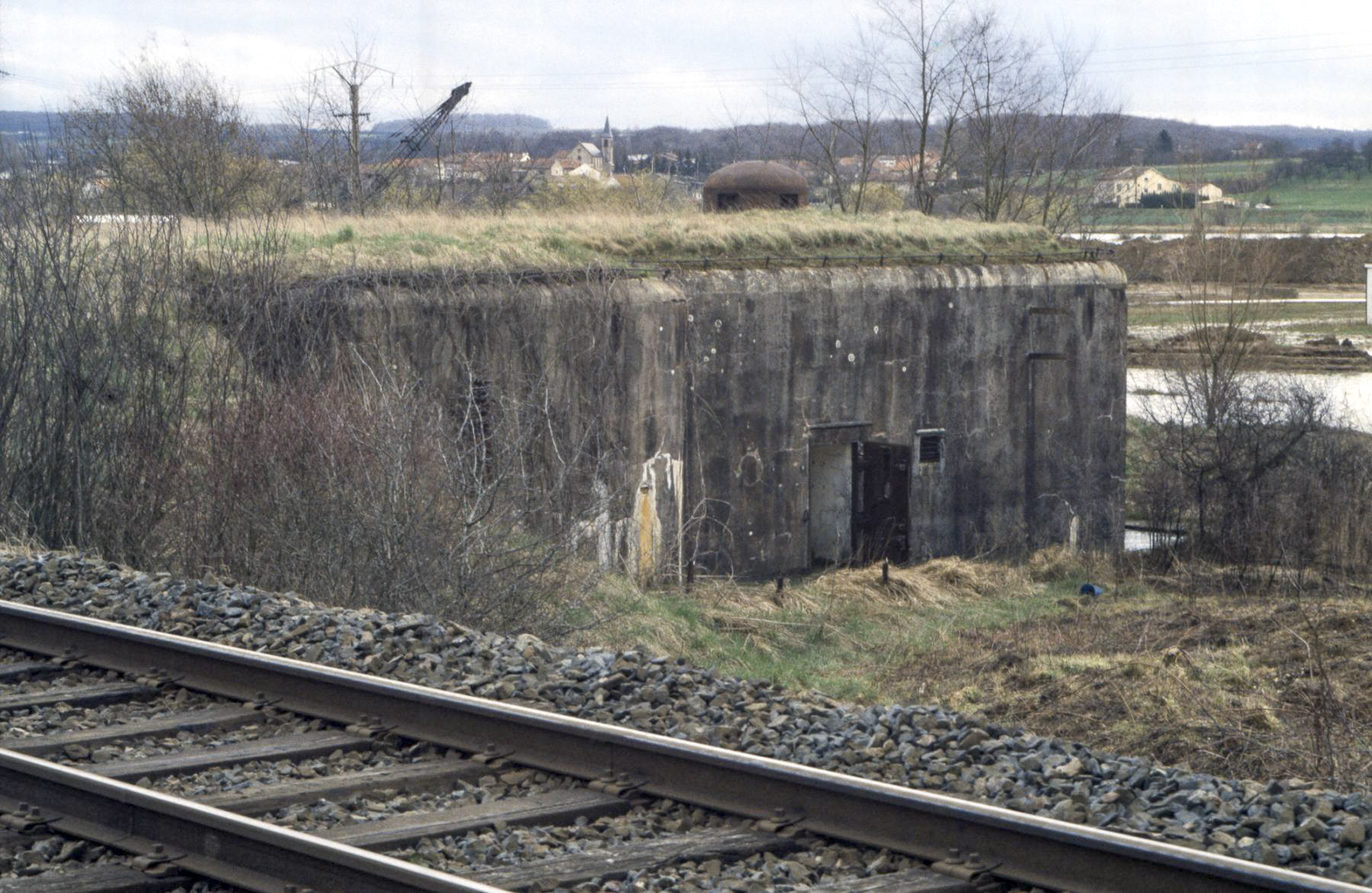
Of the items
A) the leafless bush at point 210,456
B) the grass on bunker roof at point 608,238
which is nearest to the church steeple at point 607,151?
the grass on bunker roof at point 608,238

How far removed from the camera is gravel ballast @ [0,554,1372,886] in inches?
163

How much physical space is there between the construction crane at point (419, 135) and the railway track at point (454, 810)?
31751 mm

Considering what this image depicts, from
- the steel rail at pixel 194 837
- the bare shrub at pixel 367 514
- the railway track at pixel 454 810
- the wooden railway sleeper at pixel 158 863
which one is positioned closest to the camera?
the steel rail at pixel 194 837

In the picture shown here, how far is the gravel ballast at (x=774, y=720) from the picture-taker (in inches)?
163

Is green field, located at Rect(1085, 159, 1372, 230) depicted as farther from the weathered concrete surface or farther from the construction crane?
the weathered concrete surface

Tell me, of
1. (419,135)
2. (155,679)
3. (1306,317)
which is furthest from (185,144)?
(1306,317)

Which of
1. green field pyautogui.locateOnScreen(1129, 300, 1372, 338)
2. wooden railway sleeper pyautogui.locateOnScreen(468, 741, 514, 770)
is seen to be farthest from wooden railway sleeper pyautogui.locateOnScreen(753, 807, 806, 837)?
green field pyautogui.locateOnScreen(1129, 300, 1372, 338)

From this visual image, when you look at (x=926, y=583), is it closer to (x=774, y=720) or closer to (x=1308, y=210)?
(x=774, y=720)

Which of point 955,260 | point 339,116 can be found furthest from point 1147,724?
point 339,116

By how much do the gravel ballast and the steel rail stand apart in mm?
379

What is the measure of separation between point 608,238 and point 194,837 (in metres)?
13.8

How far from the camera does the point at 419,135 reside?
38562 mm

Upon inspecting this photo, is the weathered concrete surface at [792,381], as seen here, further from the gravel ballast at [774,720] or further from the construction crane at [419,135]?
the construction crane at [419,135]

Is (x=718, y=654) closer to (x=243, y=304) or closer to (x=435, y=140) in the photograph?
(x=243, y=304)
